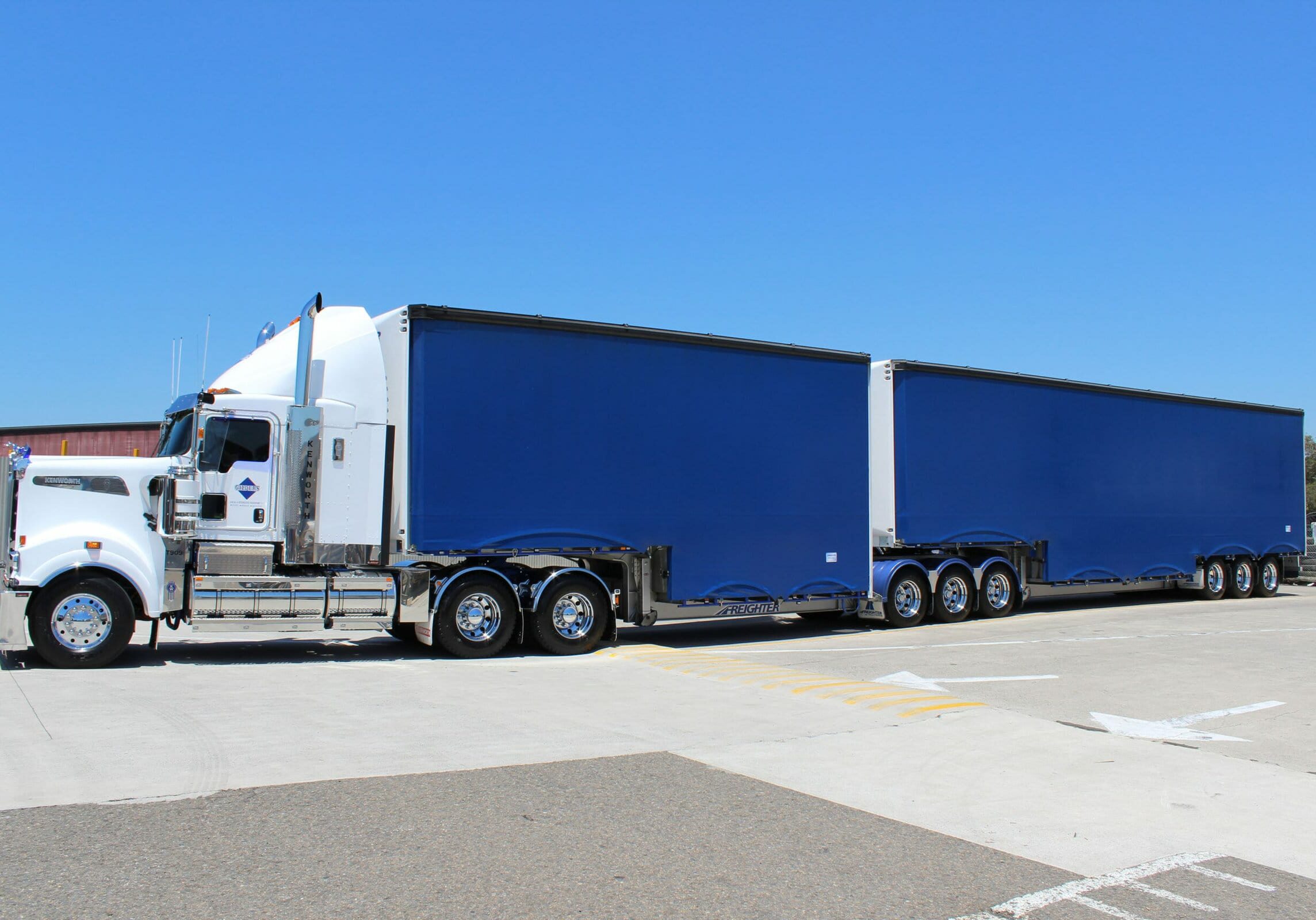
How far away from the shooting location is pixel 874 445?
1733cm

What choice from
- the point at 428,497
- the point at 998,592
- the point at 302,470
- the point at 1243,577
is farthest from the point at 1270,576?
the point at 302,470

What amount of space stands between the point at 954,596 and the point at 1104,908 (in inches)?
553

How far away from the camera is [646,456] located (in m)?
14.3

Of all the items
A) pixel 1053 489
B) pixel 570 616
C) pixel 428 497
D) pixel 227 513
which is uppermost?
pixel 1053 489

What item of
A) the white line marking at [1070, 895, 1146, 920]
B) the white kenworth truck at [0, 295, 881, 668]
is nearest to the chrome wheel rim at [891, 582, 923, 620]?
the white kenworth truck at [0, 295, 881, 668]

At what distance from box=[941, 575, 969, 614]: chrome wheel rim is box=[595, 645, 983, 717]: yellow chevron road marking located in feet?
18.0

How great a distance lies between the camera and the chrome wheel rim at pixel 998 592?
62.5 ft

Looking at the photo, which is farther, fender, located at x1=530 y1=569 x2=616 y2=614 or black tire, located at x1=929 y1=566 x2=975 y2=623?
black tire, located at x1=929 y1=566 x2=975 y2=623

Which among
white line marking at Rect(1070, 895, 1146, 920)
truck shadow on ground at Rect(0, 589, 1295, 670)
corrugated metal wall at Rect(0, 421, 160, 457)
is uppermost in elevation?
corrugated metal wall at Rect(0, 421, 160, 457)

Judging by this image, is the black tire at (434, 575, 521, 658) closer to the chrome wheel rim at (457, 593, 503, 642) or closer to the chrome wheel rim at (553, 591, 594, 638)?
the chrome wheel rim at (457, 593, 503, 642)

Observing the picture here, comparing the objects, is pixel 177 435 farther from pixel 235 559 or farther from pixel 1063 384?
pixel 1063 384

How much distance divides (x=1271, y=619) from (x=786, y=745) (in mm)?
14851

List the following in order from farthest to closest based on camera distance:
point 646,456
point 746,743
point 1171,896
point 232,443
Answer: point 646,456 → point 232,443 → point 746,743 → point 1171,896

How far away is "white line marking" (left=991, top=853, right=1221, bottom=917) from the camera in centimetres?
482
